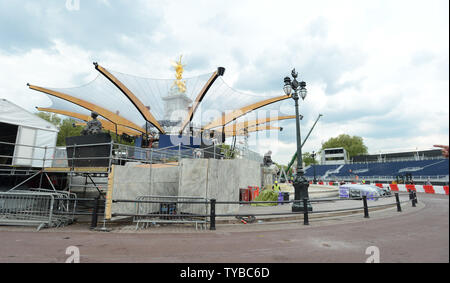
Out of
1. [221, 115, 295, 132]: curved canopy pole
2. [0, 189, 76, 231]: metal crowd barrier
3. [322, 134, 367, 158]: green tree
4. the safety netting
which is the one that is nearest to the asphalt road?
[0, 189, 76, 231]: metal crowd barrier

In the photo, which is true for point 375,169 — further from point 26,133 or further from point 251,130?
point 26,133

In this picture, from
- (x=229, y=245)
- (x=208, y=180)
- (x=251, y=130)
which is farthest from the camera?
(x=251, y=130)

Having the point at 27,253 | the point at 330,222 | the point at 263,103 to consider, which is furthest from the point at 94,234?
the point at 263,103

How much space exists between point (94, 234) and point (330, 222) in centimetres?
821

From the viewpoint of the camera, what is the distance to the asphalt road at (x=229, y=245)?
4457mm

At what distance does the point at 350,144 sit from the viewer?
89.4m

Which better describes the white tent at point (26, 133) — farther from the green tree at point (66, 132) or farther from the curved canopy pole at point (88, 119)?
the green tree at point (66, 132)

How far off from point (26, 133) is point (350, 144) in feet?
326

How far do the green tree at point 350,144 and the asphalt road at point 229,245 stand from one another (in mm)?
91956

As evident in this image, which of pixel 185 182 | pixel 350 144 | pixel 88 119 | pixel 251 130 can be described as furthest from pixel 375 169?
pixel 88 119

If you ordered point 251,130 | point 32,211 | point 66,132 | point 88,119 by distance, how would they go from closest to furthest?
point 32,211
point 88,119
point 251,130
point 66,132

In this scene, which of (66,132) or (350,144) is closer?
(66,132)

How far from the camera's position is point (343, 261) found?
428 cm
